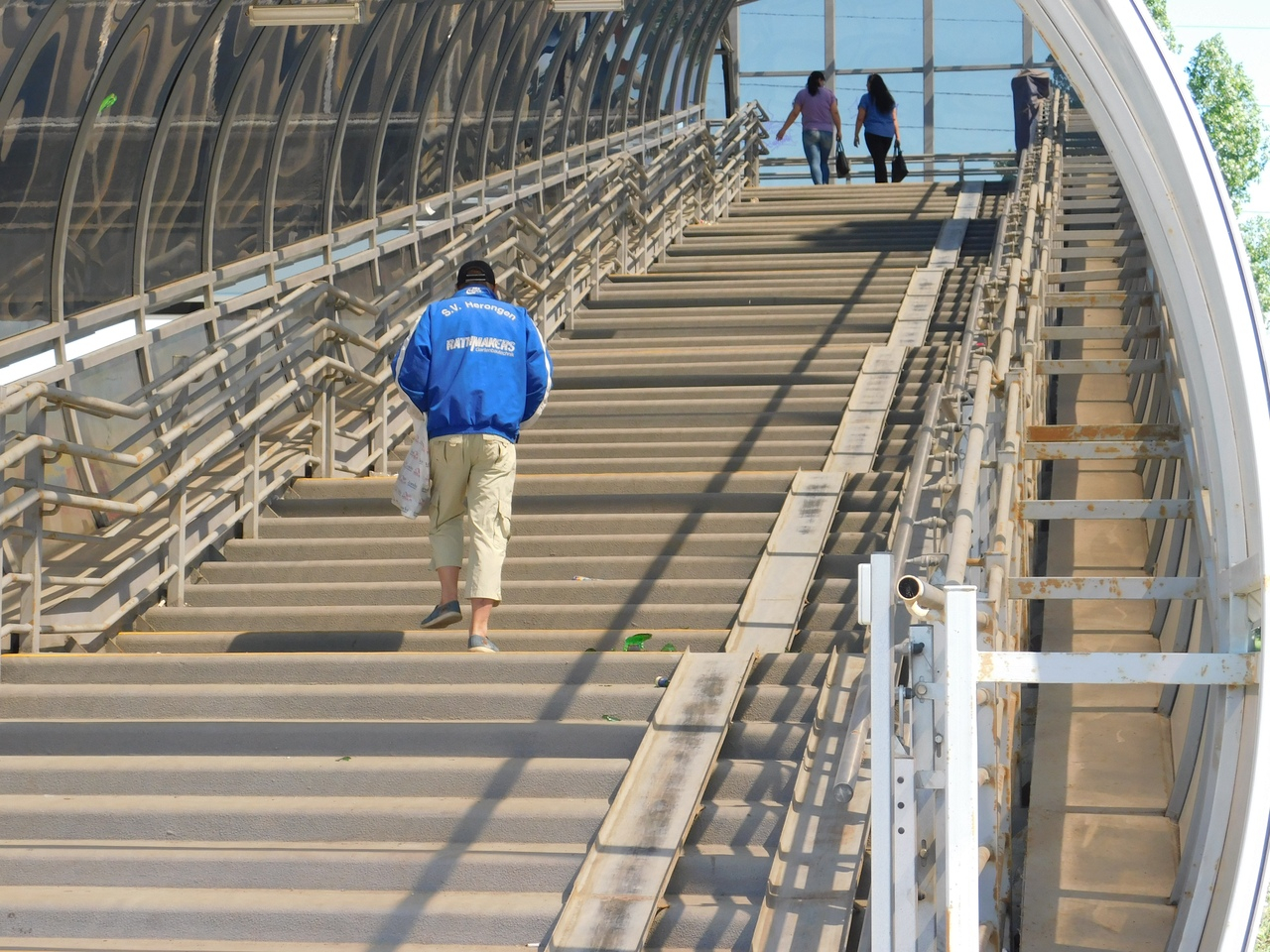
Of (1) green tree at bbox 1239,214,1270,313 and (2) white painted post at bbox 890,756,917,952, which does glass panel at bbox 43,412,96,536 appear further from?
(1) green tree at bbox 1239,214,1270,313

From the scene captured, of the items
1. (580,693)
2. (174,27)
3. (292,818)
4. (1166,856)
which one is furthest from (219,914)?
(174,27)

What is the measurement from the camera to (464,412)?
6742 millimetres

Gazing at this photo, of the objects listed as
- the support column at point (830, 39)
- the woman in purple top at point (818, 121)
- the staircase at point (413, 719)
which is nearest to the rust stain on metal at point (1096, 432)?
the staircase at point (413, 719)

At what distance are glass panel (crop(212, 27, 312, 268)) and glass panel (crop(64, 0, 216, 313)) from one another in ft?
2.65

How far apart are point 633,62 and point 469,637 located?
15.2m

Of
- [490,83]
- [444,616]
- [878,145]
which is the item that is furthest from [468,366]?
[878,145]

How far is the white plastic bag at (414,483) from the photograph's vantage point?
6754 millimetres

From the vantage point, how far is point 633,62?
2053cm

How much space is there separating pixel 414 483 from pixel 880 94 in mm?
15675

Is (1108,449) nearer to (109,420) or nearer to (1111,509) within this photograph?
(1111,509)

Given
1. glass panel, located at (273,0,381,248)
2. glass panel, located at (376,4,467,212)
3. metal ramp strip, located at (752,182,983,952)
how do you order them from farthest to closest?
1. glass panel, located at (376,4,467,212)
2. glass panel, located at (273,0,381,248)
3. metal ramp strip, located at (752,182,983,952)

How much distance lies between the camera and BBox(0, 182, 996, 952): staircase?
4.76 metres

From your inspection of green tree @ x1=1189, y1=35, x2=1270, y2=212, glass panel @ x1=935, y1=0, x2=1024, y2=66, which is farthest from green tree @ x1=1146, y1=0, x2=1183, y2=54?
glass panel @ x1=935, y1=0, x2=1024, y2=66

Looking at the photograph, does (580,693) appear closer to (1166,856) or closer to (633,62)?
(1166,856)
